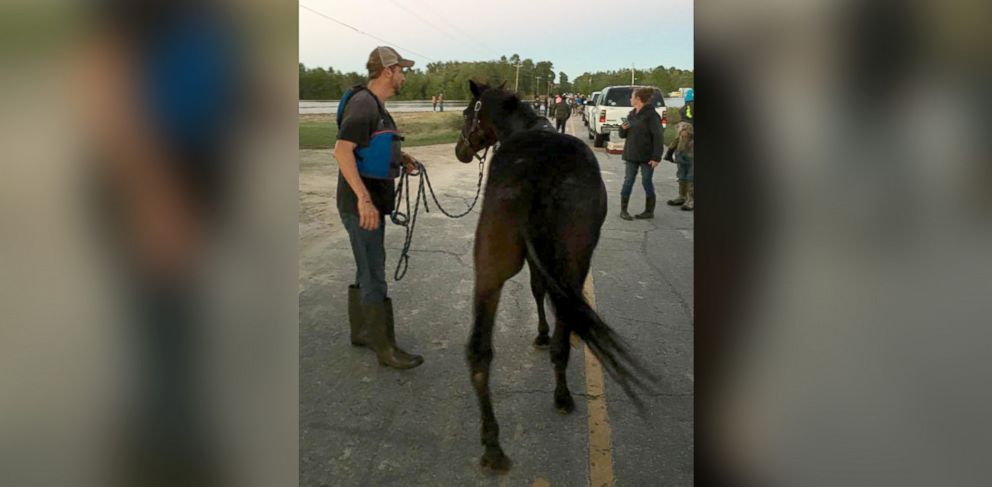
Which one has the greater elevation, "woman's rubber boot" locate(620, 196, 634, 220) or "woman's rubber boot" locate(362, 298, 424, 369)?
"woman's rubber boot" locate(620, 196, 634, 220)

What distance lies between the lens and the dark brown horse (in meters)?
2.43

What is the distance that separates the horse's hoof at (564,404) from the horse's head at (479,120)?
1.73 m

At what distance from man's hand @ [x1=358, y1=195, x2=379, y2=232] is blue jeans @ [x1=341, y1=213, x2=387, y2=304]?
28 centimetres

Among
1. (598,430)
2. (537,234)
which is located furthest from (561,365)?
(537,234)

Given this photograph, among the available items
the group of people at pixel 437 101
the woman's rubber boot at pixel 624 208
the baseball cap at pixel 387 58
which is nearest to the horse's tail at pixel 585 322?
the baseball cap at pixel 387 58

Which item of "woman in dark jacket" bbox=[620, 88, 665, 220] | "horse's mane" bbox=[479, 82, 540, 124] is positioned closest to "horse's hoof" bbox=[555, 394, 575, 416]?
"horse's mane" bbox=[479, 82, 540, 124]

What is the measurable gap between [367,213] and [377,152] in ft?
1.18

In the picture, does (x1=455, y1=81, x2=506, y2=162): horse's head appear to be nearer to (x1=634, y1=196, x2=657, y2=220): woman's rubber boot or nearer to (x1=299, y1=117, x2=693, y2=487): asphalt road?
(x1=299, y1=117, x2=693, y2=487): asphalt road
